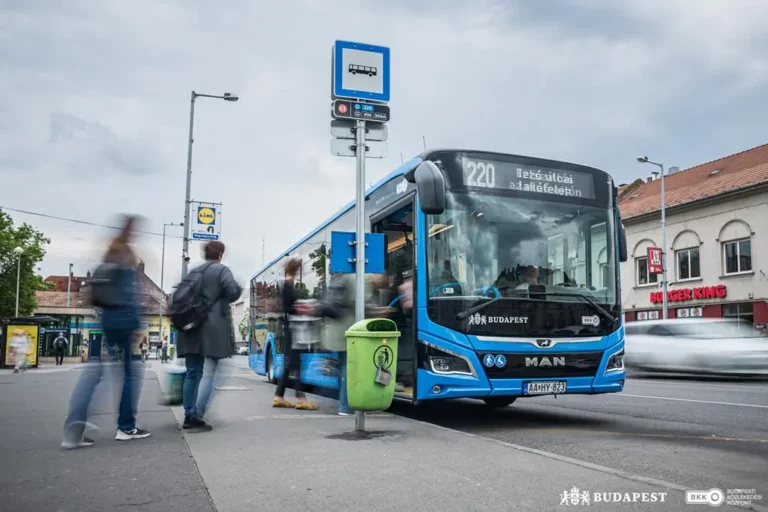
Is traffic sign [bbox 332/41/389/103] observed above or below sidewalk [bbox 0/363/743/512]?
above

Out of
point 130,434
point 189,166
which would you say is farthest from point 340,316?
point 189,166

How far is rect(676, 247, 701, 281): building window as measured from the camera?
37156mm

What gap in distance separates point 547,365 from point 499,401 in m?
2.79

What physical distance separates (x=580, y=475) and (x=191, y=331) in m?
3.97

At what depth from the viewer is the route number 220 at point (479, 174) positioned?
8.27 metres

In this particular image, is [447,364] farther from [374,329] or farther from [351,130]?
[351,130]

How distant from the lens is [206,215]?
2561cm

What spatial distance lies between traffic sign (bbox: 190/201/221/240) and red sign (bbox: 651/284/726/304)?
24711 millimetres

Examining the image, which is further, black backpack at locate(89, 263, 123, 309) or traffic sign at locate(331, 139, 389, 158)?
traffic sign at locate(331, 139, 389, 158)

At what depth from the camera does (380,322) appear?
7.07 meters

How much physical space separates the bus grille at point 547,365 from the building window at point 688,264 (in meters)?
31.8

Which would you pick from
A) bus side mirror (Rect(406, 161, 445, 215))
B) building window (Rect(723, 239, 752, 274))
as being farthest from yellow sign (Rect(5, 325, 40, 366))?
building window (Rect(723, 239, 752, 274))

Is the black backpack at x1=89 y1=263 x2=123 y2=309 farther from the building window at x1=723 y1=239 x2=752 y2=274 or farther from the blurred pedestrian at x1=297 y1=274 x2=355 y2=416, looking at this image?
the building window at x1=723 y1=239 x2=752 y2=274

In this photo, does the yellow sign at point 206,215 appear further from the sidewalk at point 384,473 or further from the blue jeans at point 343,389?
the sidewalk at point 384,473
